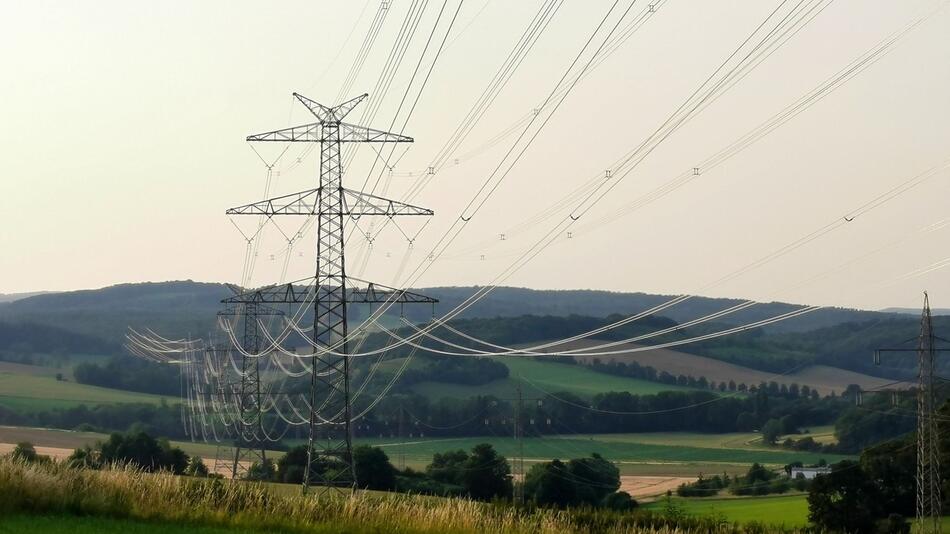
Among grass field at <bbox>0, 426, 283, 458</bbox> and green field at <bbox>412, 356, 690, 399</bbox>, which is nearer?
grass field at <bbox>0, 426, 283, 458</bbox>

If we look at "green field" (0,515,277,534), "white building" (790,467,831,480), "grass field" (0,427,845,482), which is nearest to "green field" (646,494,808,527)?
"white building" (790,467,831,480)

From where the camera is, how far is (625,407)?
501 ft

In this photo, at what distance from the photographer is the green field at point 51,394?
133125mm

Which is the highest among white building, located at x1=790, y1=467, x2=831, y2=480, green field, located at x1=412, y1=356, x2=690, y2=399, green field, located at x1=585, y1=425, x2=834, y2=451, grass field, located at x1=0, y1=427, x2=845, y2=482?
green field, located at x1=412, y1=356, x2=690, y2=399

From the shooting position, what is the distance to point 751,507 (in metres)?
85.4

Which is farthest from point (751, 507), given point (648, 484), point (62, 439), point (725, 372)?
point (725, 372)

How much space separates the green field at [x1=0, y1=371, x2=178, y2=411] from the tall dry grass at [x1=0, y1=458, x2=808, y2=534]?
107090 mm

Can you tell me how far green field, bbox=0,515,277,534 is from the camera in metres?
20.8

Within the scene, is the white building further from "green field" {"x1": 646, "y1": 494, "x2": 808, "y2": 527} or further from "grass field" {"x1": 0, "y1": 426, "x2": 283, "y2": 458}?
"grass field" {"x1": 0, "y1": 426, "x2": 283, "y2": 458}

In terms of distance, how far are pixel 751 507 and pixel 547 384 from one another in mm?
77360

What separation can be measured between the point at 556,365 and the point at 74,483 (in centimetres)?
15262

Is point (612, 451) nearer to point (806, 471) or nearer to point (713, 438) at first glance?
point (713, 438)

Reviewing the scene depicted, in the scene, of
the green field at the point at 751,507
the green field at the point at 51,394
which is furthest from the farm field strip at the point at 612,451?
the green field at the point at 51,394

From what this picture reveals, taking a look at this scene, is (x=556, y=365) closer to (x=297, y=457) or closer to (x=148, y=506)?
(x=297, y=457)
